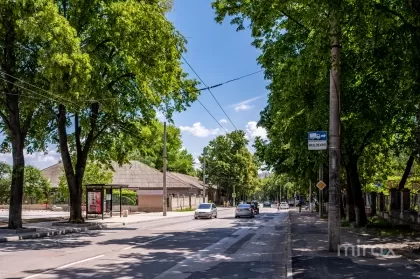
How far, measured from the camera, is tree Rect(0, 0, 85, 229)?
2091 cm

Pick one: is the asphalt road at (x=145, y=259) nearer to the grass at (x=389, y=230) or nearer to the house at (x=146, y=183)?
→ the grass at (x=389, y=230)

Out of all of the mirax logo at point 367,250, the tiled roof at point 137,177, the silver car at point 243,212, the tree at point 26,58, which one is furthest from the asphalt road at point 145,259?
the tiled roof at point 137,177

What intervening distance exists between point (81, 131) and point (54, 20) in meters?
12.2

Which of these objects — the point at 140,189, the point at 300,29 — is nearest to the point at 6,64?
the point at 300,29

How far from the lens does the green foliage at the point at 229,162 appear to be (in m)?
102

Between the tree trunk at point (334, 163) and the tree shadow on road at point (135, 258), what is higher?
the tree trunk at point (334, 163)

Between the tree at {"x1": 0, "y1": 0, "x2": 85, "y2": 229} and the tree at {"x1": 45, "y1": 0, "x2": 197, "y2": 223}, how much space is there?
1195 millimetres

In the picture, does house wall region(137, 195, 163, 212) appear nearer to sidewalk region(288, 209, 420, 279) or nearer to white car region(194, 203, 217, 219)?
white car region(194, 203, 217, 219)

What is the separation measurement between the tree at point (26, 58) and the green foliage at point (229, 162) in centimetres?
7645

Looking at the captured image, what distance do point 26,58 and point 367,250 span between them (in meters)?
18.3

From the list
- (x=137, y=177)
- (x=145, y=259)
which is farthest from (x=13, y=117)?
(x=137, y=177)

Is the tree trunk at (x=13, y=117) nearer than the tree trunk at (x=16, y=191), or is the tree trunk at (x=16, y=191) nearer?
the tree trunk at (x=13, y=117)

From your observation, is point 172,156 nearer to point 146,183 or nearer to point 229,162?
point 229,162

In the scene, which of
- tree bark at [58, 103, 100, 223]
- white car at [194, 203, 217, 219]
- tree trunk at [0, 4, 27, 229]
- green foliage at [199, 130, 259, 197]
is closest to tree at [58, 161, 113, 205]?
white car at [194, 203, 217, 219]
